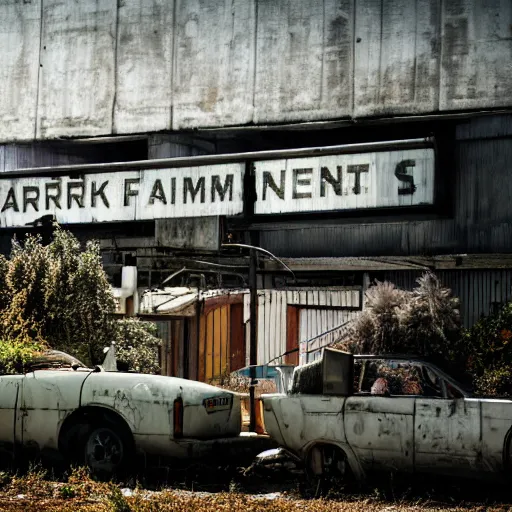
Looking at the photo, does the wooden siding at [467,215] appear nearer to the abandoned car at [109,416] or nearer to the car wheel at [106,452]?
the abandoned car at [109,416]

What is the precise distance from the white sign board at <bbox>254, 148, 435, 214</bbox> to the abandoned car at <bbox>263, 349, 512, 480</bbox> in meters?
7.35

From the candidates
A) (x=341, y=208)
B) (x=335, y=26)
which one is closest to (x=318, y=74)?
(x=335, y=26)

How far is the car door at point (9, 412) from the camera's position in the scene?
1238cm

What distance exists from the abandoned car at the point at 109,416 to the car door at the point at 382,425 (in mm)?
1771

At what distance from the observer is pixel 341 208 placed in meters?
19.3

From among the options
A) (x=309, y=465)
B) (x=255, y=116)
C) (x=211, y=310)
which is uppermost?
(x=255, y=116)

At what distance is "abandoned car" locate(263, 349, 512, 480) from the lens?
425 inches

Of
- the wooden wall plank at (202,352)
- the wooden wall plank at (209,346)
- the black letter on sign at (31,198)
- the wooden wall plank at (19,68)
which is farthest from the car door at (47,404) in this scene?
the wooden wall plank at (19,68)

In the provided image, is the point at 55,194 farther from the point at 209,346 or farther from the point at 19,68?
the point at 209,346

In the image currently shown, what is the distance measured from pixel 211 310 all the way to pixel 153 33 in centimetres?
646

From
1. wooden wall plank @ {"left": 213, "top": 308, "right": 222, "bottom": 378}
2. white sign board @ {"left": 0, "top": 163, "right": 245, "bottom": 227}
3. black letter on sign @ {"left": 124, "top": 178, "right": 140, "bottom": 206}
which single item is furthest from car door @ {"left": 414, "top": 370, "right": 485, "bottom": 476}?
wooden wall plank @ {"left": 213, "top": 308, "right": 222, "bottom": 378}

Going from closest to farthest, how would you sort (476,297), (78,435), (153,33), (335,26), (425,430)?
(425,430), (78,435), (476,297), (335,26), (153,33)

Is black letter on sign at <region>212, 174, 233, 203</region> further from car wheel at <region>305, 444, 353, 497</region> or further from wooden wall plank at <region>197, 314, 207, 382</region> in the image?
Answer: car wheel at <region>305, 444, 353, 497</region>

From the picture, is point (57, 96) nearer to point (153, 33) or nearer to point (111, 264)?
point (153, 33)
